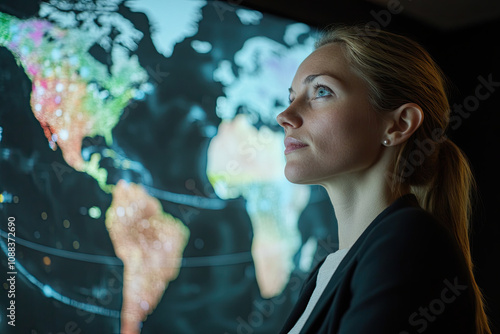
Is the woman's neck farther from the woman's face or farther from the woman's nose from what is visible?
the woman's nose

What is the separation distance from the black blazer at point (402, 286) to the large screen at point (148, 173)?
1244 millimetres

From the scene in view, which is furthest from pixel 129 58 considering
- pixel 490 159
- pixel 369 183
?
pixel 490 159

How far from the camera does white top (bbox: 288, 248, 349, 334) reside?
1050 mm

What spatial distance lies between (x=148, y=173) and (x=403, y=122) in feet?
4.05

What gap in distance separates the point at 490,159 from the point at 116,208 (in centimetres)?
270

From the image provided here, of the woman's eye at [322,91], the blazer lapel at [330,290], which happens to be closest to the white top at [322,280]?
the blazer lapel at [330,290]

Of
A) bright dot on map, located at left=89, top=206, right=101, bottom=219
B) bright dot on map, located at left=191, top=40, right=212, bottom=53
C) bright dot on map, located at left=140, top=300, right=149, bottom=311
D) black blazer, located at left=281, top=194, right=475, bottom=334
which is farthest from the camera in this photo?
bright dot on map, located at left=191, top=40, right=212, bottom=53

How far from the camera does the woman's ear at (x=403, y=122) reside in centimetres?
109

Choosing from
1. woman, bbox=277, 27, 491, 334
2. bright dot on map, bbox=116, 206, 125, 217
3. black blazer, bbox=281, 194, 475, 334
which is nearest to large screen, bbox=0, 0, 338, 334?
bright dot on map, bbox=116, 206, 125, 217

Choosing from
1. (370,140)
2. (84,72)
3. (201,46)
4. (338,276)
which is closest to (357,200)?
(370,140)

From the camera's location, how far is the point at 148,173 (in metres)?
2.08

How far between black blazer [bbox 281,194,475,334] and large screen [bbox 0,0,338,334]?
49.0 inches

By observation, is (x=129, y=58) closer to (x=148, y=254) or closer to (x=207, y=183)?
(x=207, y=183)

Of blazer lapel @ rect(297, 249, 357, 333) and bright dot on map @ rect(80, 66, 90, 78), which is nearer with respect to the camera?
blazer lapel @ rect(297, 249, 357, 333)
